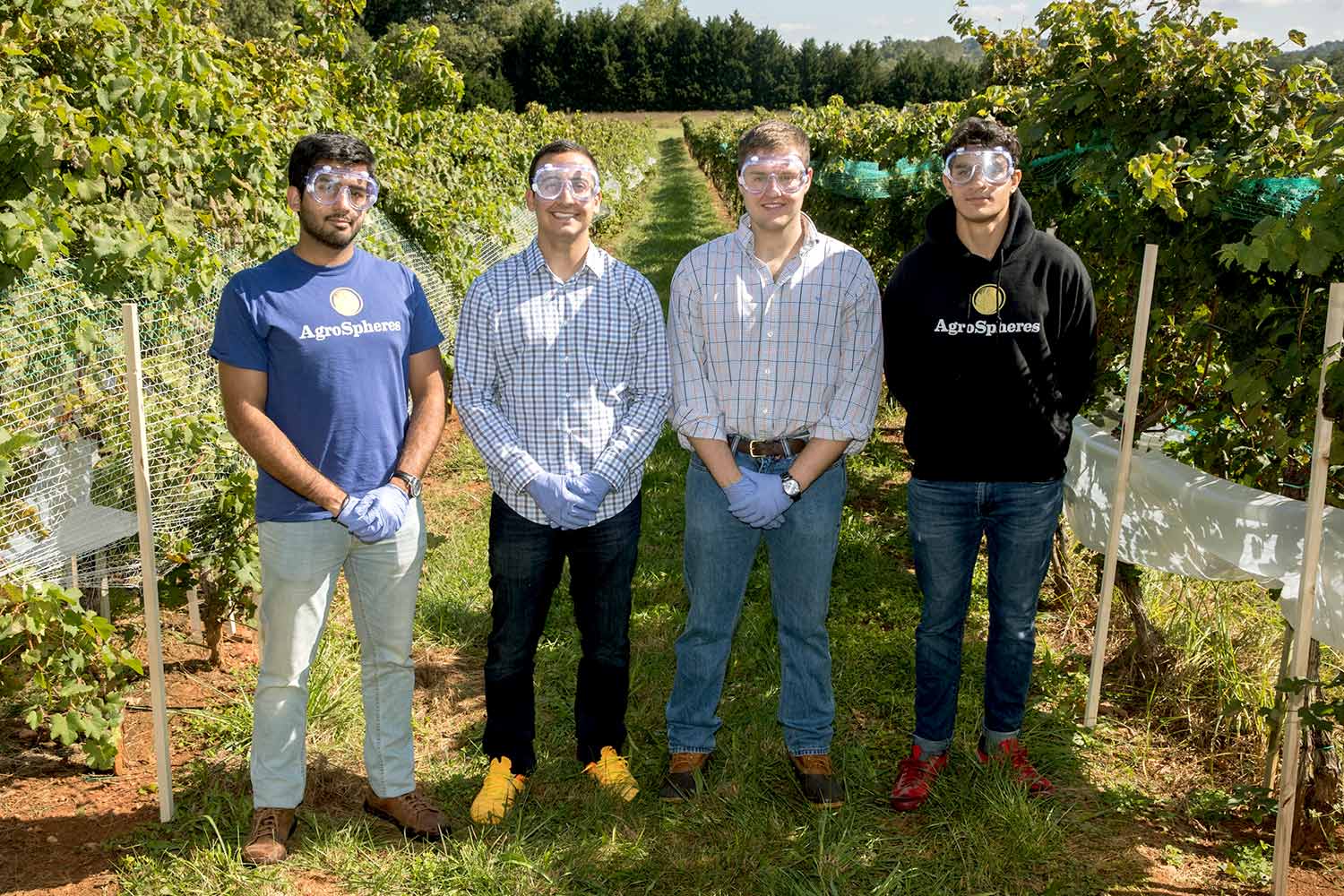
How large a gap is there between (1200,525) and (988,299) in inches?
41.8

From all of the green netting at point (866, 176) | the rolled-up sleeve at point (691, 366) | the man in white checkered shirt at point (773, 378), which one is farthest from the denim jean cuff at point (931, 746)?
the green netting at point (866, 176)

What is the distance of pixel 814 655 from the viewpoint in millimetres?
3352

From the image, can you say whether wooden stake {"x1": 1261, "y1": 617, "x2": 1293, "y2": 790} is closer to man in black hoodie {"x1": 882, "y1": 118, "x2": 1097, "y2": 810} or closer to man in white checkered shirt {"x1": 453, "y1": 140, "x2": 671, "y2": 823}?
man in black hoodie {"x1": 882, "y1": 118, "x2": 1097, "y2": 810}

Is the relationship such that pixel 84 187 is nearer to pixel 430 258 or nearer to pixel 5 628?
pixel 5 628

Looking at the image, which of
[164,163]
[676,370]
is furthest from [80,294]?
[676,370]

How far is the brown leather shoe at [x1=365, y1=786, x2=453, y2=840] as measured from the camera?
10.5ft

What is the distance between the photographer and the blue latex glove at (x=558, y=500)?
9.73ft

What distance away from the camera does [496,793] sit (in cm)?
334

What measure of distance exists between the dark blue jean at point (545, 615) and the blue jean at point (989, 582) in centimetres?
94

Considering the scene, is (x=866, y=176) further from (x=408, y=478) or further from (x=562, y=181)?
(x=408, y=478)

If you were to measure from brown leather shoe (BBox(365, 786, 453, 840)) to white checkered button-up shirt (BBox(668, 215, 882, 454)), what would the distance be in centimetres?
141

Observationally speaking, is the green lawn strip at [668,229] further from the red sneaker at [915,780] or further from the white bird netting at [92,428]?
the red sneaker at [915,780]

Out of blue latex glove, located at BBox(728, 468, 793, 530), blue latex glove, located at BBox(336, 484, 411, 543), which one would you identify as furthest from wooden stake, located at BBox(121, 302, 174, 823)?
blue latex glove, located at BBox(728, 468, 793, 530)

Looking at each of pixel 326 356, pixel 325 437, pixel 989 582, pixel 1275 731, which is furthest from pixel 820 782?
pixel 326 356
